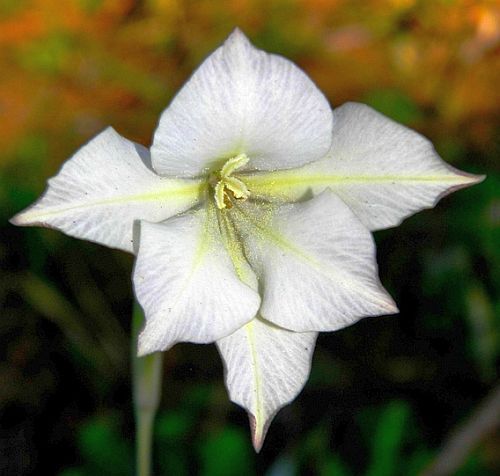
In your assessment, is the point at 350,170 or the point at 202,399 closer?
the point at 350,170

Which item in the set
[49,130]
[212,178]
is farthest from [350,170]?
[49,130]

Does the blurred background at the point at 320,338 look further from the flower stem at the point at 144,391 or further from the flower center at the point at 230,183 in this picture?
the flower center at the point at 230,183

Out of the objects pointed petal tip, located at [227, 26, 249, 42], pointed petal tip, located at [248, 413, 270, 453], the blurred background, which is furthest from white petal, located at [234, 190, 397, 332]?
the blurred background

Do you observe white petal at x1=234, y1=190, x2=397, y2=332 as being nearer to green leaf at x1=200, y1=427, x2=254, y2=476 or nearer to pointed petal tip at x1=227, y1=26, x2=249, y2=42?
pointed petal tip at x1=227, y1=26, x2=249, y2=42

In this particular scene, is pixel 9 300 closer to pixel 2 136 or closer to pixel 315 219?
pixel 2 136

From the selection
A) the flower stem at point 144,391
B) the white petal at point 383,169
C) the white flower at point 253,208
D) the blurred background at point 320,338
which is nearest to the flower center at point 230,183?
the white flower at point 253,208
